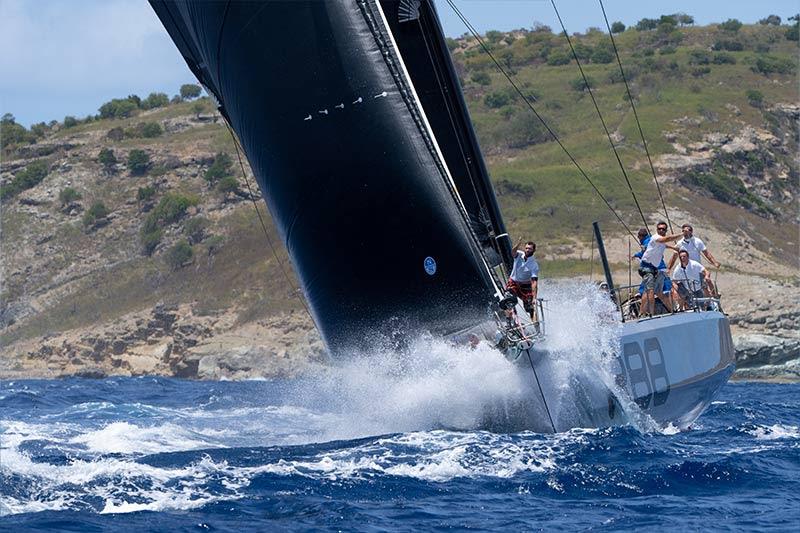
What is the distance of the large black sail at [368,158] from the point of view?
16.6 m

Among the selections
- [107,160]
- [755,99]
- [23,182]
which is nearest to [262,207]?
[107,160]

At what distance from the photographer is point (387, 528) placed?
36.3 feet

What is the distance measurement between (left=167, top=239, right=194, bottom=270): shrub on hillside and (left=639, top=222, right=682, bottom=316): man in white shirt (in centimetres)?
5067

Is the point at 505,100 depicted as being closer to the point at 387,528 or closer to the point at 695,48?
the point at 695,48

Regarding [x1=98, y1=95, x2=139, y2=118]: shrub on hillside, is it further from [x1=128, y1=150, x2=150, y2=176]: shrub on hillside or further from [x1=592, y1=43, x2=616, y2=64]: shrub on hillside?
[x1=592, y1=43, x2=616, y2=64]: shrub on hillside

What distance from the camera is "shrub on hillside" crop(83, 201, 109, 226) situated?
7344 centimetres

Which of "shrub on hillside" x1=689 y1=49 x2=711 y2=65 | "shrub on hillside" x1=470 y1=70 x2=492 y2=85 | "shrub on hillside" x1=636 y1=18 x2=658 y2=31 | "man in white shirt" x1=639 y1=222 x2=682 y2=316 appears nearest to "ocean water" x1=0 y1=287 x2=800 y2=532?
"man in white shirt" x1=639 y1=222 x2=682 y2=316

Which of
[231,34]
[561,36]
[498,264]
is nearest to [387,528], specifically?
[498,264]

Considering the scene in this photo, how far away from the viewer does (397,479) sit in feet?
43.1

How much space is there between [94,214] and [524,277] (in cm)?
5980

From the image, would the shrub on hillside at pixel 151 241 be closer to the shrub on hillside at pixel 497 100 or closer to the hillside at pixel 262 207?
the hillside at pixel 262 207

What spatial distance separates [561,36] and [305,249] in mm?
88241

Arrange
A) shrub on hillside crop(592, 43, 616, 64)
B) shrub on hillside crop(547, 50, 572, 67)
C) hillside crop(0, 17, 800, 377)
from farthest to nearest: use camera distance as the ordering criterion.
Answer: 1. shrub on hillside crop(547, 50, 572, 67)
2. shrub on hillside crop(592, 43, 616, 64)
3. hillside crop(0, 17, 800, 377)

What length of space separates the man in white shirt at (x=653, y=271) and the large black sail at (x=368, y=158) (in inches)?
100
